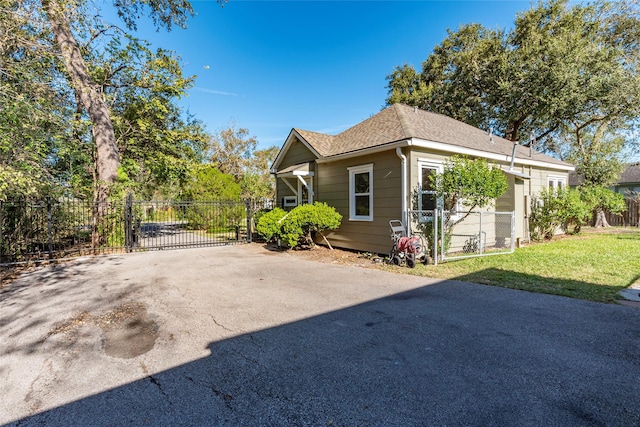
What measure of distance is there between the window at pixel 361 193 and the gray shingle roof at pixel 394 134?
715mm

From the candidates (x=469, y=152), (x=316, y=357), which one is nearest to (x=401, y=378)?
(x=316, y=357)

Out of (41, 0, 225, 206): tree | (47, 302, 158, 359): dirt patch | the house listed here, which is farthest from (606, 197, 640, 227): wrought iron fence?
(41, 0, 225, 206): tree

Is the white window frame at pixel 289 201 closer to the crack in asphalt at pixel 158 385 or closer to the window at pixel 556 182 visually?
the crack in asphalt at pixel 158 385

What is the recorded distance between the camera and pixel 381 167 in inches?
348

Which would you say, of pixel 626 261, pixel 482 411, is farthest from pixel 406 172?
pixel 482 411

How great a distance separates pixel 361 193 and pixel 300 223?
2179 mm

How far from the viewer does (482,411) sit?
7.02ft

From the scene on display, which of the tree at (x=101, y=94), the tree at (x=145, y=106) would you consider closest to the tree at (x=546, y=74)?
the tree at (x=101, y=94)

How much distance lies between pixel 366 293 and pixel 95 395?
3887mm

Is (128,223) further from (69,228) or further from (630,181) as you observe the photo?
(630,181)

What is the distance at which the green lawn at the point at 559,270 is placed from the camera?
17.4ft

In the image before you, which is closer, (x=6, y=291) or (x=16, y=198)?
(x=6, y=291)

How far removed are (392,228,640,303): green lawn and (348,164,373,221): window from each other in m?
2.58

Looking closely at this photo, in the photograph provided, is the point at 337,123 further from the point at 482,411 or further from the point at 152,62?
the point at 482,411
